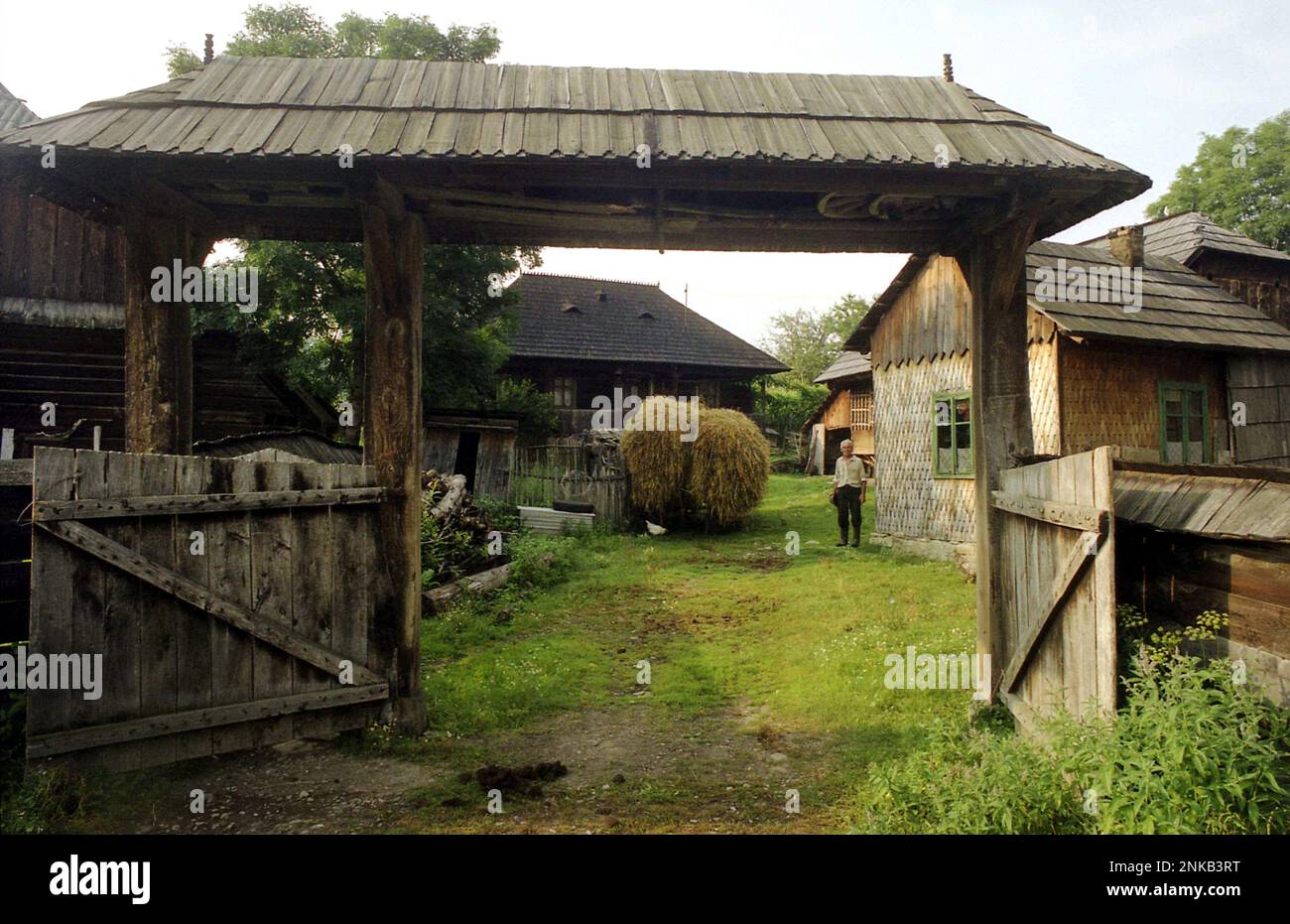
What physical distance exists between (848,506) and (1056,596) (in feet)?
31.1

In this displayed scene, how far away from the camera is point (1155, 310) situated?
12055mm

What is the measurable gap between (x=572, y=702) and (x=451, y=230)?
4.04m

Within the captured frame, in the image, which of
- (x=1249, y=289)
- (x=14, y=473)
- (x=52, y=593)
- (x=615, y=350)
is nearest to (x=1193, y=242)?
(x=1249, y=289)

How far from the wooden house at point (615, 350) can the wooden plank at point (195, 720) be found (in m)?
20.2

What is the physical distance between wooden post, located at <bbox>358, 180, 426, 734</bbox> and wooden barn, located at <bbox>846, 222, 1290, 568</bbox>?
8.73m

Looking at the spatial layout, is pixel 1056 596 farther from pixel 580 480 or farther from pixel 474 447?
pixel 474 447

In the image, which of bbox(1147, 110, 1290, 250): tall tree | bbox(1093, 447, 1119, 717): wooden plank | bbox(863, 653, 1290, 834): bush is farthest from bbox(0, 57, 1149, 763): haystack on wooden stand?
bbox(1147, 110, 1290, 250): tall tree

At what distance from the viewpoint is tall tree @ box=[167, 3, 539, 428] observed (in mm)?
15602

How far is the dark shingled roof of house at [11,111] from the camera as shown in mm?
12180

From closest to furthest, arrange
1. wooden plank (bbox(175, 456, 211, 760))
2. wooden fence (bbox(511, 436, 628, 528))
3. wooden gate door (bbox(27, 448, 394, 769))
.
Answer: wooden gate door (bbox(27, 448, 394, 769))
wooden plank (bbox(175, 456, 211, 760))
wooden fence (bbox(511, 436, 628, 528))

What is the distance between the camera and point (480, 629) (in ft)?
26.7

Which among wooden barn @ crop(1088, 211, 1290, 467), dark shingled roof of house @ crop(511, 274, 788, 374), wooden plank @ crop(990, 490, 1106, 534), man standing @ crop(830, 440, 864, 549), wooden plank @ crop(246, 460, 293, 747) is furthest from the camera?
dark shingled roof of house @ crop(511, 274, 788, 374)

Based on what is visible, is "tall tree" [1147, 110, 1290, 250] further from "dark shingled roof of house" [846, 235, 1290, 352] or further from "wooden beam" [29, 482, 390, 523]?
"wooden beam" [29, 482, 390, 523]

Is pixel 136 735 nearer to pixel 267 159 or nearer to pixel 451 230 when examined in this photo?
pixel 267 159
